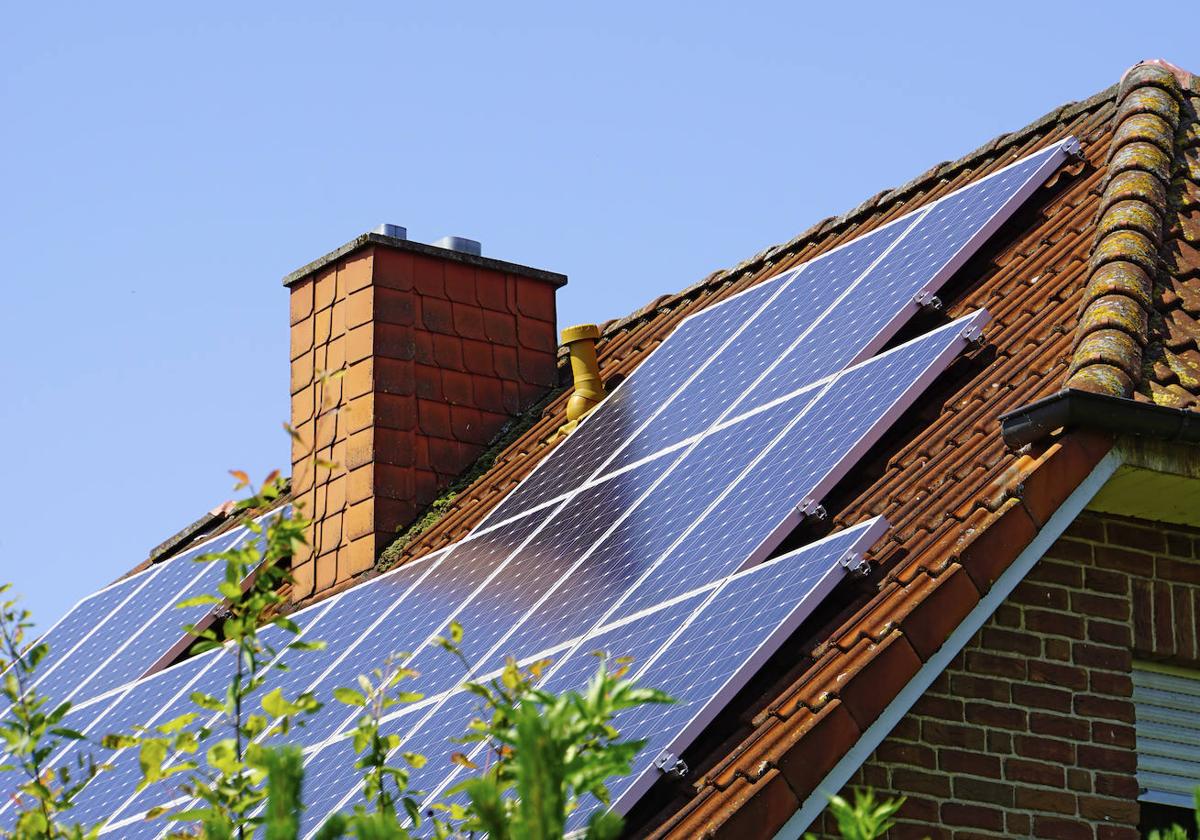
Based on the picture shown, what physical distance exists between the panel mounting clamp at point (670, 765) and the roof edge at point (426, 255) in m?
7.95

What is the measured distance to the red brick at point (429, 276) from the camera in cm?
1627

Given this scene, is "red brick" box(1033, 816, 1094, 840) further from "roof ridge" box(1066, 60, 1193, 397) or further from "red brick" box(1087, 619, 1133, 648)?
"roof ridge" box(1066, 60, 1193, 397)

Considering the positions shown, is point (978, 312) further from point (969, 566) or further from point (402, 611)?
point (402, 611)

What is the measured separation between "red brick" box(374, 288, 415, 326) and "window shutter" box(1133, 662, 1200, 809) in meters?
7.69

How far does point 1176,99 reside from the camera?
1241 centimetres

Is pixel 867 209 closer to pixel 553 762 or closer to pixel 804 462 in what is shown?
pixel 804 462

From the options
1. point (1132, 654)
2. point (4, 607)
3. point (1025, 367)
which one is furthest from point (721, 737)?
point (4, 607)

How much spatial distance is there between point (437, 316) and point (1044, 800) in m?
8.11

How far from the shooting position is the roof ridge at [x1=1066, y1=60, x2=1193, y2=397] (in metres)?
9.67

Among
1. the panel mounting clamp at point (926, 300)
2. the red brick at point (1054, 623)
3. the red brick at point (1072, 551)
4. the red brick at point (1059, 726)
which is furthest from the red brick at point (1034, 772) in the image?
the panel mounting clamp at point (926, 300)

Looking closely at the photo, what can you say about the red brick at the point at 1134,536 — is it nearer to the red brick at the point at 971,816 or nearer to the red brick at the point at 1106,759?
the red brick at the point at 1106,759

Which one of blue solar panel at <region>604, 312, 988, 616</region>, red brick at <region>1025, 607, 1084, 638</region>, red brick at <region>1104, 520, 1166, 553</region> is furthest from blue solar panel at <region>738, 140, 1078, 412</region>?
red brick at <region>1025, 607, 1084, 638</region>

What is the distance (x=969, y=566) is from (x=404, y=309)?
7.83 m

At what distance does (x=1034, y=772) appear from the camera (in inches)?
365
